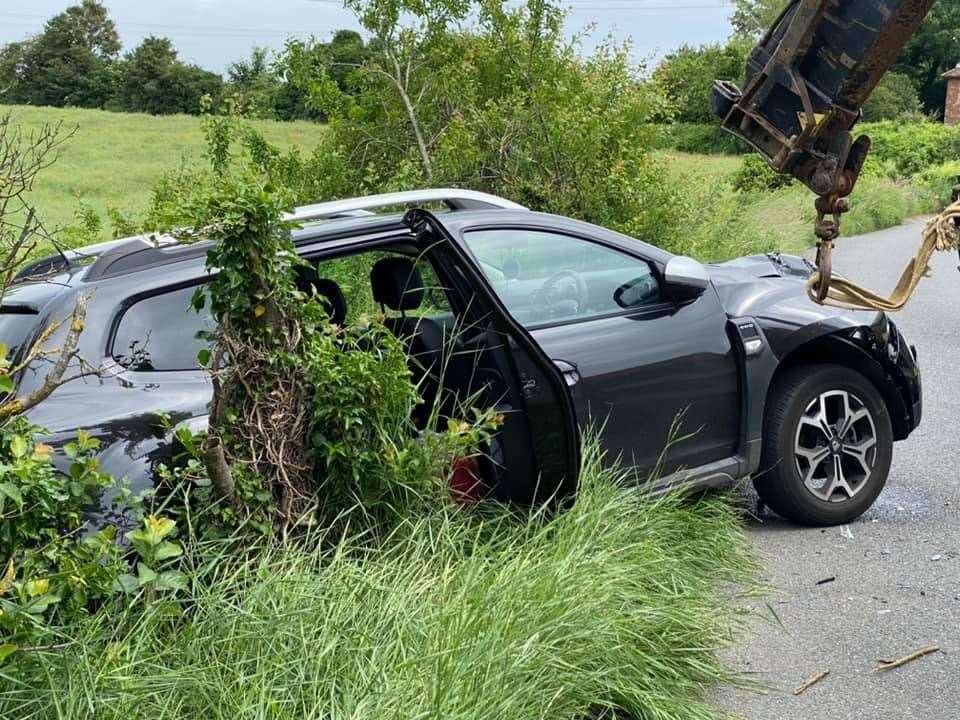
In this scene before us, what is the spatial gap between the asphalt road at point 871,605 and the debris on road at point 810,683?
2 cm

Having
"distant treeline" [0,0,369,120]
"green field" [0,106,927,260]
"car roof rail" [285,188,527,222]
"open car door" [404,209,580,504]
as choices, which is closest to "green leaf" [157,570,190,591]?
"green field" [0,106,927,260]

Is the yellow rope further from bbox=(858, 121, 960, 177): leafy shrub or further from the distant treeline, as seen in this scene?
the distant treeline

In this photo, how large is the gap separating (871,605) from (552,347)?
1818 millimetres

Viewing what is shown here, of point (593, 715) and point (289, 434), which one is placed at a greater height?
point (289, 434)

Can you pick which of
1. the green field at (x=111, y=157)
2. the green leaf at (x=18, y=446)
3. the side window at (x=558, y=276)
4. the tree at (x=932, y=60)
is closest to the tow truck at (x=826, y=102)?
the side window at (x=558, y=276)

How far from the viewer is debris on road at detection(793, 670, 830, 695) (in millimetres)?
4277

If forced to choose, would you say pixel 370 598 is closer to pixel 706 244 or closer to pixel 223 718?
pixel 223 718

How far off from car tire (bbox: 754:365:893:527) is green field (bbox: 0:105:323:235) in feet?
80.7

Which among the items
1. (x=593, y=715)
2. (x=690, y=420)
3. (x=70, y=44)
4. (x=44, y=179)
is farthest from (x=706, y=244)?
(x=70, y=44)

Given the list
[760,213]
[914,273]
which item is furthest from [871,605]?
[760,213]

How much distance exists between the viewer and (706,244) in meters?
14.7

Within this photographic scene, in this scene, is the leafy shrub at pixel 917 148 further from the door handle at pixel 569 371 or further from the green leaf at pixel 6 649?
the green leaf at pixel 6 649

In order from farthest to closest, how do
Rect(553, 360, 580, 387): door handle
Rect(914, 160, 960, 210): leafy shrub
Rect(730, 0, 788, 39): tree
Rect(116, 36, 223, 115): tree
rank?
1. Rect(730, 0, 788, 39): tree
2. Rect(116, 36, 223, 115): tree
3. Rect(914, 160, 960, 210): leafy shrub
4. Rect(553, 360, 580, 387): door handle

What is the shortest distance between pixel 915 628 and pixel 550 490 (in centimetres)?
165
